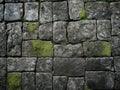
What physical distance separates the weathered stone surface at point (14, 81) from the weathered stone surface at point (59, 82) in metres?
0.60

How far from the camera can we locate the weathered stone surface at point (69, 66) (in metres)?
4.20

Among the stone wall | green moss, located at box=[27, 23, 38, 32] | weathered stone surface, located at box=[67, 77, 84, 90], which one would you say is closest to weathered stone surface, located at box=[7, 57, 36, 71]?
the stone wall

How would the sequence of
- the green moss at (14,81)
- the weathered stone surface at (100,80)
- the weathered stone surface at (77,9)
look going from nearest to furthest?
the weathered stone surface at (100,80)
the weathered stone surface at (77,9)
the green moss at (14,81)

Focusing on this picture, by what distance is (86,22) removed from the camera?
4.20m

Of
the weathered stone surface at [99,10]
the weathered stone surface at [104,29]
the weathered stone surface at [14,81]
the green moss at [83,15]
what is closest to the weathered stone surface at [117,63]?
the weathered stone surface at [104,29]

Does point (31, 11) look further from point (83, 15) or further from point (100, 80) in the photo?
point (100, 80)

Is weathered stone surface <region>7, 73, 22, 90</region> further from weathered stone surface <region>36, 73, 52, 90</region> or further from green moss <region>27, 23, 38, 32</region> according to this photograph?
green moss <region>27, 23, 38, 32</region>

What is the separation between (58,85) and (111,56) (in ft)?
3.25

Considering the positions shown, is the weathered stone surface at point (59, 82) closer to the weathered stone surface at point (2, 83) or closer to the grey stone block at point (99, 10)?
the weathered stone surface at point (2, 83)

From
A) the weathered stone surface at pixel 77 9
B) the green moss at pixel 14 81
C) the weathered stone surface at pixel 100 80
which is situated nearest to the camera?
the weathered stone surface at pixel 100 80

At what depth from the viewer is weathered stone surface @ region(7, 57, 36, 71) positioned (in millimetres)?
4316

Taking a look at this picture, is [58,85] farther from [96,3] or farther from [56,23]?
[96,3]

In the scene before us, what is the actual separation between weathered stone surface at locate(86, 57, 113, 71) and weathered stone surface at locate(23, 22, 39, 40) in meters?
0.99

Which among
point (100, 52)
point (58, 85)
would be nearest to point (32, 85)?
point (58, 85)
